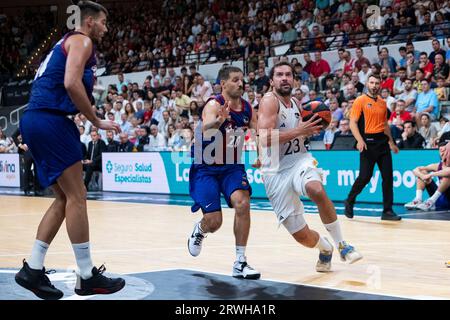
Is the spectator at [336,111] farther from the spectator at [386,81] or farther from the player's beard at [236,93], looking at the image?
the player's beard at [236,93]

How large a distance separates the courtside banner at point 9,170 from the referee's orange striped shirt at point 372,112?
1283 cm

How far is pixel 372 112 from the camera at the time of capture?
11.3 m

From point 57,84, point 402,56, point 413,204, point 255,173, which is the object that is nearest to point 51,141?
point 57,84

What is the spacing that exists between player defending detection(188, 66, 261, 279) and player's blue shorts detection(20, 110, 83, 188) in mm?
1764

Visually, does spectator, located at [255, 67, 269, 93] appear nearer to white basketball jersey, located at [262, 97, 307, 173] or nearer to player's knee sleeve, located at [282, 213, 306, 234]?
white basketball jersey, located at [262, 97, 307, 173]

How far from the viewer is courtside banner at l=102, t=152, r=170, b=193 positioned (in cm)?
1750

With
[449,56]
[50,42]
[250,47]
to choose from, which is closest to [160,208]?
[449,56]

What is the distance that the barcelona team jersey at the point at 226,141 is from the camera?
23.1 feet

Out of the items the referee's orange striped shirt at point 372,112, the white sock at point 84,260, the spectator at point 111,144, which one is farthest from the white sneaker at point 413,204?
the spectator at point 111,144

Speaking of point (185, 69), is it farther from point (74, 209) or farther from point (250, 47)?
point (74, 209)

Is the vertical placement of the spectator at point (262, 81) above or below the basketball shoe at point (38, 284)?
above

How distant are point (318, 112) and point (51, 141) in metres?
2.59

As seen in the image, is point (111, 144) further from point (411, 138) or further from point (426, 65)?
point (411, 138)
